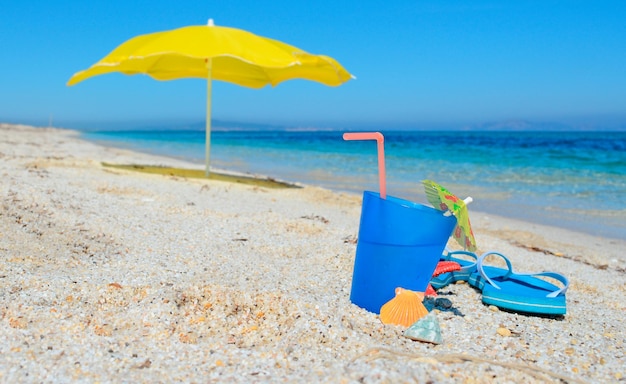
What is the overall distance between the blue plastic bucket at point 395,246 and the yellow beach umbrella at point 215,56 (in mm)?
4126

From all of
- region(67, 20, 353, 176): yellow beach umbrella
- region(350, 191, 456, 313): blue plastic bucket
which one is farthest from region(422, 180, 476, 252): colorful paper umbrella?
region(67, 20, 353, 176): yellow beach umbrella

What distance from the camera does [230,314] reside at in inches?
79.0

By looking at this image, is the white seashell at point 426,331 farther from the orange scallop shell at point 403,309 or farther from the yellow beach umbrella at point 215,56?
the yellow beach umbrella at point 215,56

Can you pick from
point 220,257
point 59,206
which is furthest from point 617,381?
point 59,206

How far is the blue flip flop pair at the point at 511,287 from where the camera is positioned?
7.33 feet

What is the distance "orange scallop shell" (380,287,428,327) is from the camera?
1914mm

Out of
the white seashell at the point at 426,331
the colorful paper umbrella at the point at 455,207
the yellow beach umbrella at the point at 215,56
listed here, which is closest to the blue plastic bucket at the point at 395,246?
the colorful paper umbrella at the point at 455,207

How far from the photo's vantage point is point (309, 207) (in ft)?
17.3

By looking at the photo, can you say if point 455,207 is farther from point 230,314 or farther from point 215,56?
point 215,56

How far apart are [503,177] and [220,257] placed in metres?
8.50

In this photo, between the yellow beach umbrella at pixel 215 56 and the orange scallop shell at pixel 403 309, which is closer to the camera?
the orange scallop shell at pixel 403 309

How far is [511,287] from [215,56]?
4.33m

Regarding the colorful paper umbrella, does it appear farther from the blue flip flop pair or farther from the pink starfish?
the pink starfish

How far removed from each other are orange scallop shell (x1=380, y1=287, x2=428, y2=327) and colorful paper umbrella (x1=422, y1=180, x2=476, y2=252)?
27 cm
